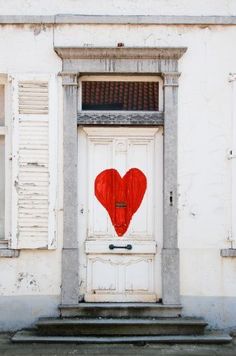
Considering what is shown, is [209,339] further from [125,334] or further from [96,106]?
[96,106]

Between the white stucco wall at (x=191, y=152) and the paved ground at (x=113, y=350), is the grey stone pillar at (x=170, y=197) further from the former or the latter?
the paved ground at (x=113, y=350)

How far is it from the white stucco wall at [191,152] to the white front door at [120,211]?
35 cm

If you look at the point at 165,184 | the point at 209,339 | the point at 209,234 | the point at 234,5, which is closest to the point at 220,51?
the point at 234,5

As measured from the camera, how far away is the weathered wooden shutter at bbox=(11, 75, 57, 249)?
8023mm

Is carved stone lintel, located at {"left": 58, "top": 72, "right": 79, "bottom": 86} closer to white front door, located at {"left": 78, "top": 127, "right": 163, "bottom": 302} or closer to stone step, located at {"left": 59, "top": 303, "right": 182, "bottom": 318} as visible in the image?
white front door, located at {"left": 78, "top": 127, "right": 163, "bottom": 302}

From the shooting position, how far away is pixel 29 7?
26.5 ft

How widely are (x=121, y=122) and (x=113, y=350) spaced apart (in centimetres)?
290

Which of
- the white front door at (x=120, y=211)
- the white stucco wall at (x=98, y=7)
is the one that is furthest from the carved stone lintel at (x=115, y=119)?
the white stucco wall at (x=98, y=7)

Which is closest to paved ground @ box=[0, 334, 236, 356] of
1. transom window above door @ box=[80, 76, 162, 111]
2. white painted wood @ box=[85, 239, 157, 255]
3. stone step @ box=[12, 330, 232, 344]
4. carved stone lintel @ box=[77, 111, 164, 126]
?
stone step @ box=[12, 330, 232, 344]

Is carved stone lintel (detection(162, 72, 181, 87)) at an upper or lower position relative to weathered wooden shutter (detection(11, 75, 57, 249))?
upper

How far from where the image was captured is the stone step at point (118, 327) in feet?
25.1

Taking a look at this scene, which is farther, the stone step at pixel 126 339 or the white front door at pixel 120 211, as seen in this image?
the white front door at pixel 120 211

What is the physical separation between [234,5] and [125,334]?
4.51m

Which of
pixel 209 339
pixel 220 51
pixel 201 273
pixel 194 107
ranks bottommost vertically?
pixel 209 339
